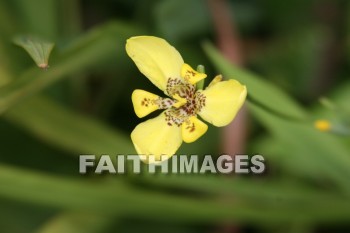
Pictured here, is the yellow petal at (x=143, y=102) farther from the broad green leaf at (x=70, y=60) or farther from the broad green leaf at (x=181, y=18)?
the broad green leaf at (x=181, y=18)

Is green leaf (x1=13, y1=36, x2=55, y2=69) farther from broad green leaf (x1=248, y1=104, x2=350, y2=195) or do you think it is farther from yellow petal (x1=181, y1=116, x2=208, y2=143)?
broad green leaf (x1=248, y1=104, x2=350, y2=195)

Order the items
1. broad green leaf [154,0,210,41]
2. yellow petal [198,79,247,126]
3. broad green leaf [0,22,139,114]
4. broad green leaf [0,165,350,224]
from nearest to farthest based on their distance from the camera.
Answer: yellow petal [198,79,247,126] < broad green leaf [0,22,139,114] < broad green leaf [0,165,350,224] < broad green leaf [154,0,210,41]

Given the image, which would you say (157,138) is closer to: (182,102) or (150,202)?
(182,102)

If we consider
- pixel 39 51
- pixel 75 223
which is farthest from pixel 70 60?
pixel 75 223

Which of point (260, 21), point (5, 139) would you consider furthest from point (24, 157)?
point (260, 21)

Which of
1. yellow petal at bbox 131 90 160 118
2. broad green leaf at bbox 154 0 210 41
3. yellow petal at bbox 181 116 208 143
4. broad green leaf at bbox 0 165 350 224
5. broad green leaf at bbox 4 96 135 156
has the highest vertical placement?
broad green leaf at bbox 154 0 210 41

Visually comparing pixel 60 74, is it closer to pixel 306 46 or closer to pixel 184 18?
pixel 184 18

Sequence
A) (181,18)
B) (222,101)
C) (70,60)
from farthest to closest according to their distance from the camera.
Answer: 1. (181,18)
2. (70,60)
3. (222,101)

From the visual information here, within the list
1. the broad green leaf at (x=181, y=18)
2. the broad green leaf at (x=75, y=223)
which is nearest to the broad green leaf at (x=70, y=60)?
the broad green leaf at (x=181, y=18)

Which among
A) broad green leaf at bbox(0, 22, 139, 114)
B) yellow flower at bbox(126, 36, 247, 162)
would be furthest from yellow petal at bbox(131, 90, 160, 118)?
broad green leaf at bbox(0, 22, 139, 114)
